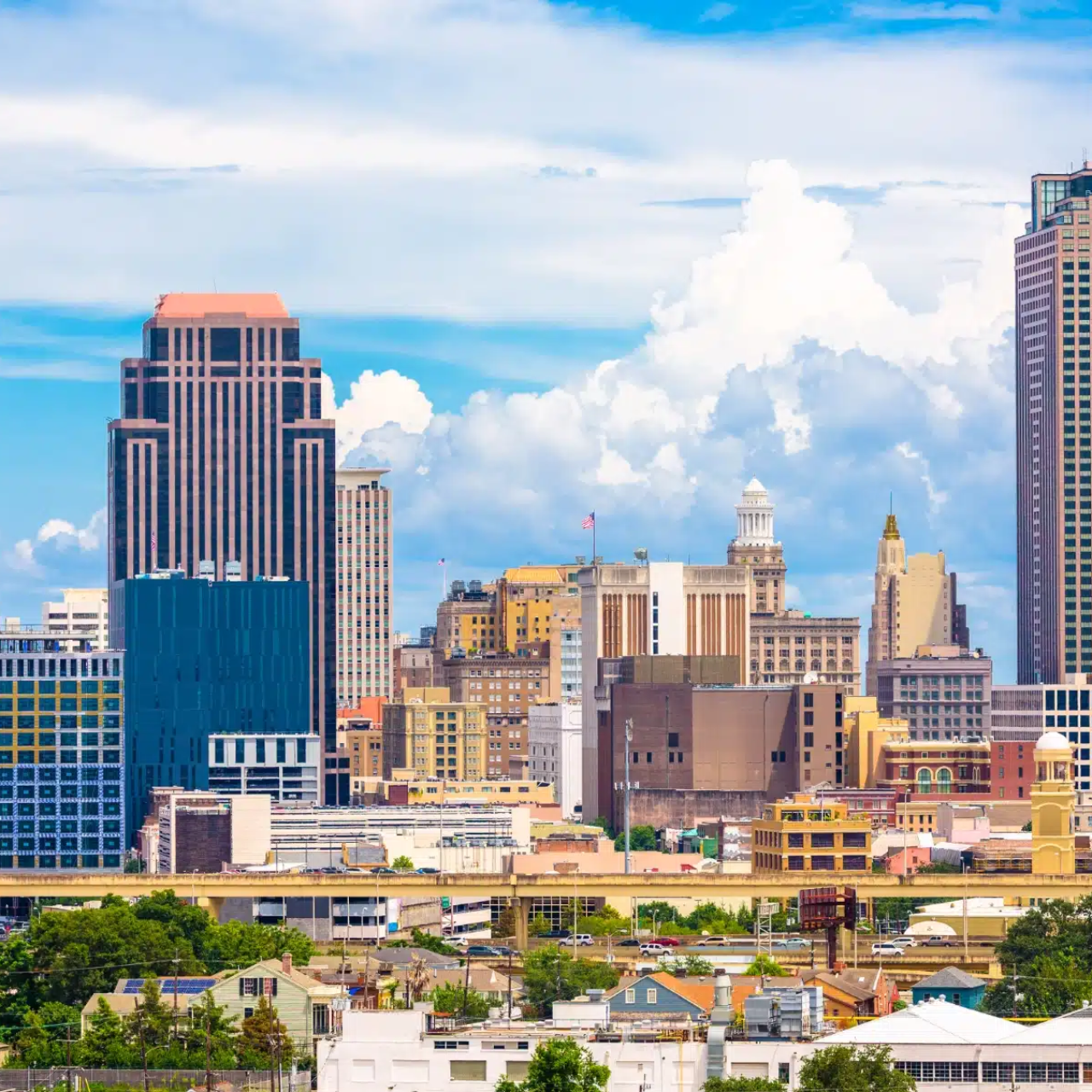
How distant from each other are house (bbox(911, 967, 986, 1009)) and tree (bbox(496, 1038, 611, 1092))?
4779 centimetres

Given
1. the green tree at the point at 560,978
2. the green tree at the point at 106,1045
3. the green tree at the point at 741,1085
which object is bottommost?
the green tree at the point at 106,1045

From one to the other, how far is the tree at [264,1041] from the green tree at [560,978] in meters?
15.8

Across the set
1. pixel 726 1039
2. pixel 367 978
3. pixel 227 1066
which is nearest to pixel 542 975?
pixel 367 978

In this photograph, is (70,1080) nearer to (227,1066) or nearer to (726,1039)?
(227,1066)

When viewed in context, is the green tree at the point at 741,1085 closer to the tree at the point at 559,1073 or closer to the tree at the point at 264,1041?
the tree at the point at 559,1073

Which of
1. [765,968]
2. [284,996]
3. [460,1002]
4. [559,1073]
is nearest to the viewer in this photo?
[559,1073]

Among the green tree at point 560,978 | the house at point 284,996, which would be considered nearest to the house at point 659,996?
the green tree at point 560,978

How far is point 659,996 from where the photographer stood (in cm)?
16238

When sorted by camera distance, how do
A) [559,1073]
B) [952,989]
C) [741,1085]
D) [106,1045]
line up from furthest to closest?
[952,989]
[106,1045]
[741,1085]
[559,1073]

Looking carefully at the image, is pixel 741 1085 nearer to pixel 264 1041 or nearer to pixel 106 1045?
pixel 264 1041

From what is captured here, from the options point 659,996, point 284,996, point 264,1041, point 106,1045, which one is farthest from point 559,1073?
point 284,996

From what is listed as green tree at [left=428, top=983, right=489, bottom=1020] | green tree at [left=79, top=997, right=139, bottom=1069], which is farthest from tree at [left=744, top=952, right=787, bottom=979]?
green tree at [left=79, top=997, right=139, bottom=1069]

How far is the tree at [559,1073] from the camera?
123562 millimetres

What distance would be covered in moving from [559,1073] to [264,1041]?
36.5 m
